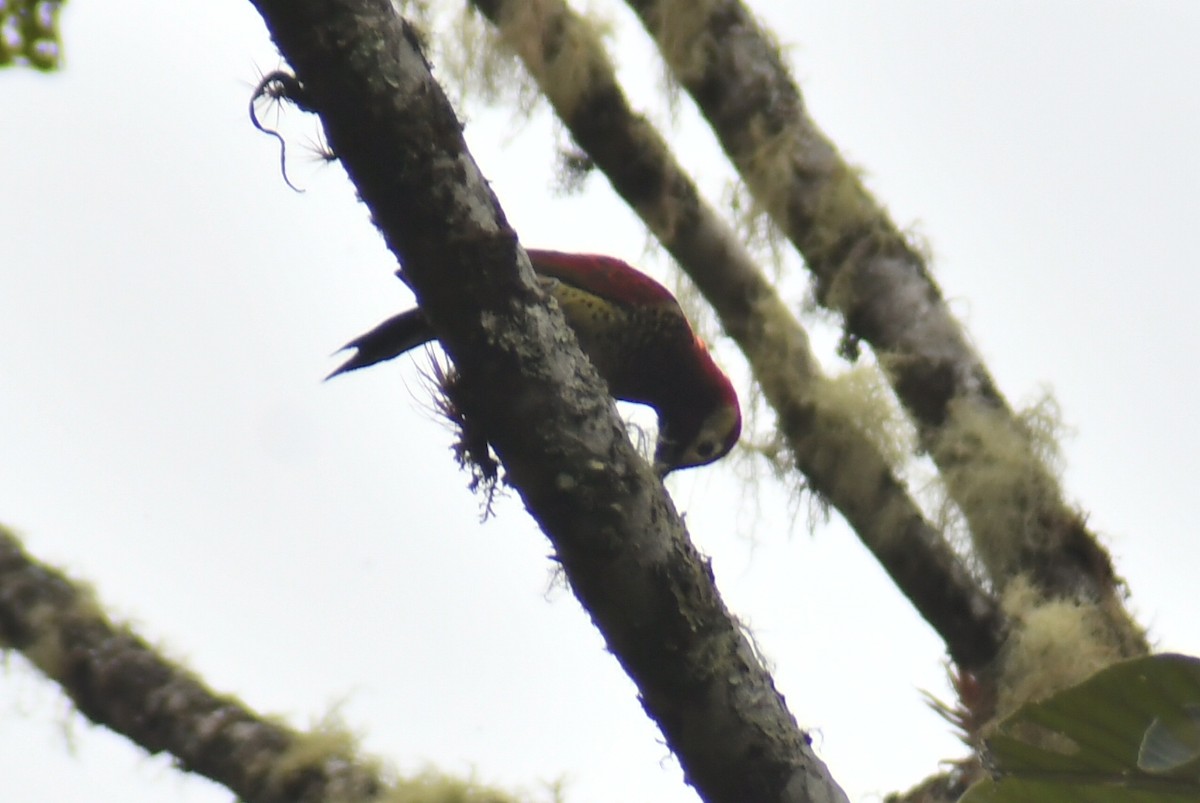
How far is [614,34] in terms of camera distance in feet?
10.9

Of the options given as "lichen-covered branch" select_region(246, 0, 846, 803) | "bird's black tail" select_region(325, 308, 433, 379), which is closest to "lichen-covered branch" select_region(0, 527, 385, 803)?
"bird's black tail" select_region(325, 308, 433, 379)

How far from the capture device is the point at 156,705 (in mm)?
2889

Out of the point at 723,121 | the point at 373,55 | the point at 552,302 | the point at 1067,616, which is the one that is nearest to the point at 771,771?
the point at 552,302

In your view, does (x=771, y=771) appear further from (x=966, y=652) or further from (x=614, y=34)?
(x=614, y=34)

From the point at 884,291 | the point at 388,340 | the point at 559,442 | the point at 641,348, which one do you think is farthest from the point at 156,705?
the point at 884,291

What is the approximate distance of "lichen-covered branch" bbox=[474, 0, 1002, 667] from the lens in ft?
9.80

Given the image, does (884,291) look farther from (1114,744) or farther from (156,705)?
(156,705)

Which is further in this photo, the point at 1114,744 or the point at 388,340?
the point at 388,340

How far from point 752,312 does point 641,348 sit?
2.08 ft

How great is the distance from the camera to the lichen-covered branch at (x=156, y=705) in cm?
278

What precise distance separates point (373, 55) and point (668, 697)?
994 mm

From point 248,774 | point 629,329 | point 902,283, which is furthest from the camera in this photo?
point 629,329

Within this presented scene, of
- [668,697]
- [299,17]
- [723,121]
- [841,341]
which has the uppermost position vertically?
[723,121]

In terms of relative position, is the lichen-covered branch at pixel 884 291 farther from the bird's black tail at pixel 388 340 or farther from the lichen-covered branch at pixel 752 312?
the bird's black tail at pixel 388 340
